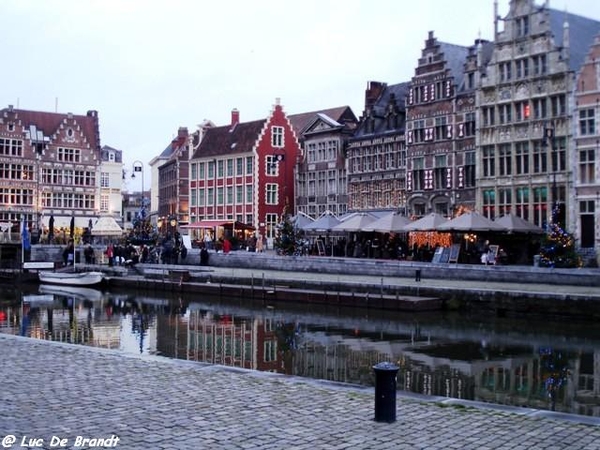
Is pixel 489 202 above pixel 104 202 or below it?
below

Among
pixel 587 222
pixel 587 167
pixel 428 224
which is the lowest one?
pixel 428 224

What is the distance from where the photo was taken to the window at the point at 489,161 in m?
42.1

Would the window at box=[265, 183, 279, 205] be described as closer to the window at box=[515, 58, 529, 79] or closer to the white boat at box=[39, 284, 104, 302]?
the white boat at box=[39, 284, 104, 302]

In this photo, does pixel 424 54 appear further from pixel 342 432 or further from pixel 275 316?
pixel 342 432

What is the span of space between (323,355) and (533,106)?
87.5 ft

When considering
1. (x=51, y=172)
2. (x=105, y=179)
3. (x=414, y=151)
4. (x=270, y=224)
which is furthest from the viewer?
(x=105, y=179)

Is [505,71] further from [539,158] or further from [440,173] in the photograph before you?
[440,173]

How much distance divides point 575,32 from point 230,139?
32502 millimetres

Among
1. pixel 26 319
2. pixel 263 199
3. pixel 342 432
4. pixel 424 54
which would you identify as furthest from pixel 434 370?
pixel 263 199

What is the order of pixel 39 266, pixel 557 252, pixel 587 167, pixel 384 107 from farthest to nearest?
pixel 384 107 < pixel 39 266 < pixel 587 167 < pixel 557 252

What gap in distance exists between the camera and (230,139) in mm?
66125

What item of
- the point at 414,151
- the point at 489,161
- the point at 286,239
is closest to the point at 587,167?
the point at 489,161

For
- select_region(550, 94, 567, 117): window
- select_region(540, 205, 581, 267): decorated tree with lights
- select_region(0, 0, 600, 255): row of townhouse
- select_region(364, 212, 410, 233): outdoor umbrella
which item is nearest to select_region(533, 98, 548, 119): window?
select_region(0, 0, 600, 255): row of townhouse

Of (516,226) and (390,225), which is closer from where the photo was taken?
(516,226)
